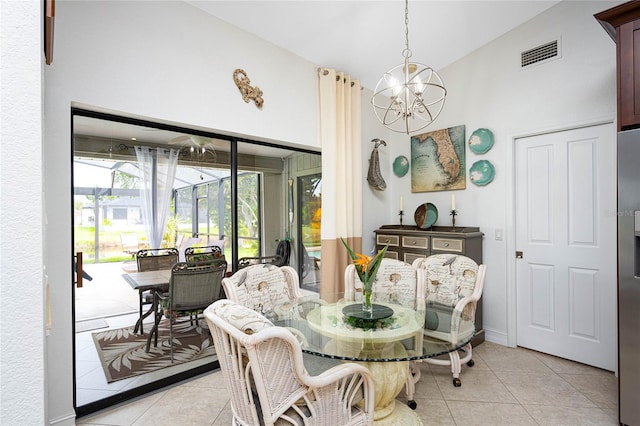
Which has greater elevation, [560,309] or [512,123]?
[512,123]

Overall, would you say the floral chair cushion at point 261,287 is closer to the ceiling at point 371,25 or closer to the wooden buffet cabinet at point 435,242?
the wooden buffet cabinet at point 435,242

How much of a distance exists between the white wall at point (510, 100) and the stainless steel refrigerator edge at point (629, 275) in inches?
38.9

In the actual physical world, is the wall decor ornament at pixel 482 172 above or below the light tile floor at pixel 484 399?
above

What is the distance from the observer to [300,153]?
3.75m

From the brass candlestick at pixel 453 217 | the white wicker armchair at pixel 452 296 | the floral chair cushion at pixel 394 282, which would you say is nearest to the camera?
the white wicker armchair at pixel 452 296

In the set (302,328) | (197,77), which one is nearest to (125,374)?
(302,328)

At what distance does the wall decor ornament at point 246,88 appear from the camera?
2.90m

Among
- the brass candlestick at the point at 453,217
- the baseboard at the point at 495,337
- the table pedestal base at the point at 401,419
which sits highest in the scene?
the brass candlestick at the point at 453,217

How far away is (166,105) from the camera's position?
246cm

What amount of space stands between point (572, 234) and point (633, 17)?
5.84 feet

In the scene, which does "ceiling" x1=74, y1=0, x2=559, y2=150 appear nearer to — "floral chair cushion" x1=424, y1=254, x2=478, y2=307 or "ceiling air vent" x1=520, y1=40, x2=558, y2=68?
"ceiling air vent" x1=520, y1=40, x2=558, y2=68

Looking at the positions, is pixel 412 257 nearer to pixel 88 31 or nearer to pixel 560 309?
pixel 560 309

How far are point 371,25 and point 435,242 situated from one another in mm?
2263

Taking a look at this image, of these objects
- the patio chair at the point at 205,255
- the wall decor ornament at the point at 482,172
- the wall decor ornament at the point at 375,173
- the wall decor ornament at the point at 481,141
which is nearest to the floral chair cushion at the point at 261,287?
the patio chair at the point at 205,255
